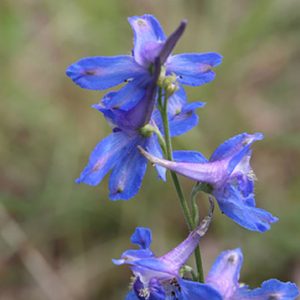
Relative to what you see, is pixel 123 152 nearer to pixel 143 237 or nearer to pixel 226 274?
pixel 143 237

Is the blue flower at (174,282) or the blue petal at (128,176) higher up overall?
the blue petal at (128,176)

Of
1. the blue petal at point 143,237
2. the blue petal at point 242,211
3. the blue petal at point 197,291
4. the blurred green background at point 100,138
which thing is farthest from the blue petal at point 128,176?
the blurred green background at point 100,138

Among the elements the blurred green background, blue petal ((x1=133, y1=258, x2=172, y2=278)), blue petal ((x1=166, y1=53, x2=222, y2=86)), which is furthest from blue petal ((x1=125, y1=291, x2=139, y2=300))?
the blurred green background

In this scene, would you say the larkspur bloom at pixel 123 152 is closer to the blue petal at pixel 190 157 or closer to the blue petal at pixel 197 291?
the blue petal at pixel 190 157

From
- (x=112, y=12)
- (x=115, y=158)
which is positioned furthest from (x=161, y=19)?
(x=115, y=158)

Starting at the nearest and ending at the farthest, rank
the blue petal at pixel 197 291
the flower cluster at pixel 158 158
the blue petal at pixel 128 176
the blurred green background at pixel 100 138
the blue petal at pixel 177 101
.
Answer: the blue petal at pixel 197 291
the flower cluster at pixel 158 158
the blue petal at pixel 128 176
the blue petal at pixel 177 101
the blurred green background at pixel 100 138

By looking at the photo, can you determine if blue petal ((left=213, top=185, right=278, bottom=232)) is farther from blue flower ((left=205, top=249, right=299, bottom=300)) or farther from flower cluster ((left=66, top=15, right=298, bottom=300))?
blue flower ((left=205, top=249, right=299, bottom=300))

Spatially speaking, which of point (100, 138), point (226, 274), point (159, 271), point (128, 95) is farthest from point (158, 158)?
point (100, 138)
